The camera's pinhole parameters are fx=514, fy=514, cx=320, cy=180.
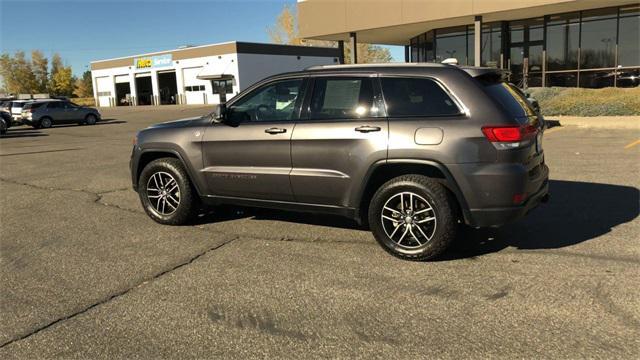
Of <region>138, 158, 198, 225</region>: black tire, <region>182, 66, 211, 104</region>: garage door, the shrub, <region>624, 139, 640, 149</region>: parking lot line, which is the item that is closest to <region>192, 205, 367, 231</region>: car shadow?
<region>138, 158, 198, 225</region>: black tire

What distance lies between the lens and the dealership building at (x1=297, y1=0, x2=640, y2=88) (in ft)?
69.9

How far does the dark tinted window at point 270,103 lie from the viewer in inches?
203

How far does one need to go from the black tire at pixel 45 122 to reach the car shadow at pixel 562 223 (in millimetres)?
27658

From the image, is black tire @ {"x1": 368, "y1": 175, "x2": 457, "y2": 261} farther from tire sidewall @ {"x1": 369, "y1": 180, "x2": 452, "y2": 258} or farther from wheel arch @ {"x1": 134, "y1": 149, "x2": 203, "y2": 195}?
wheel arch @ {"x1": 134, "y1": 149, "x2": 203, "y2": 195}

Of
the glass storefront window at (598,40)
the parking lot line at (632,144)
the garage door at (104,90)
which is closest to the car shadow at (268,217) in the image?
the parking lot line at (632,144)

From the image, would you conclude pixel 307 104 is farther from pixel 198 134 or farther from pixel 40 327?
pixel 40 327

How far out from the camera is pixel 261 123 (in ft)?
17.2

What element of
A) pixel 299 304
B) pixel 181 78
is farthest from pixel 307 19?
Answer: pixel 181 78

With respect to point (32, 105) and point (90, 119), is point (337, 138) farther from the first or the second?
point (90, 119)

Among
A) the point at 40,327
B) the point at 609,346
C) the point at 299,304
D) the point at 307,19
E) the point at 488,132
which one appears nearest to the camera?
the point at 609,346

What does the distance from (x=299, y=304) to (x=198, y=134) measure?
2622mm

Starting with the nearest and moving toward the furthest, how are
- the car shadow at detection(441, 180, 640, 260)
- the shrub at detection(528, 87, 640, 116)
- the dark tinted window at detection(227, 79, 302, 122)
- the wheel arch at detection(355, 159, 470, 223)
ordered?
the wheel arch at detection(355, 159, 470, 223), the car shadow at detection(441, 180, 640, 260), the dark tinted window at detection(227, 79, 302, 122), the shrub at detection(528, 87, 640, 116)

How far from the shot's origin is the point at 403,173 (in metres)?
4.65

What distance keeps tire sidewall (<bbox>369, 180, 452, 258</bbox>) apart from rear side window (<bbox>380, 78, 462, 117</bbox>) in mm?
624
